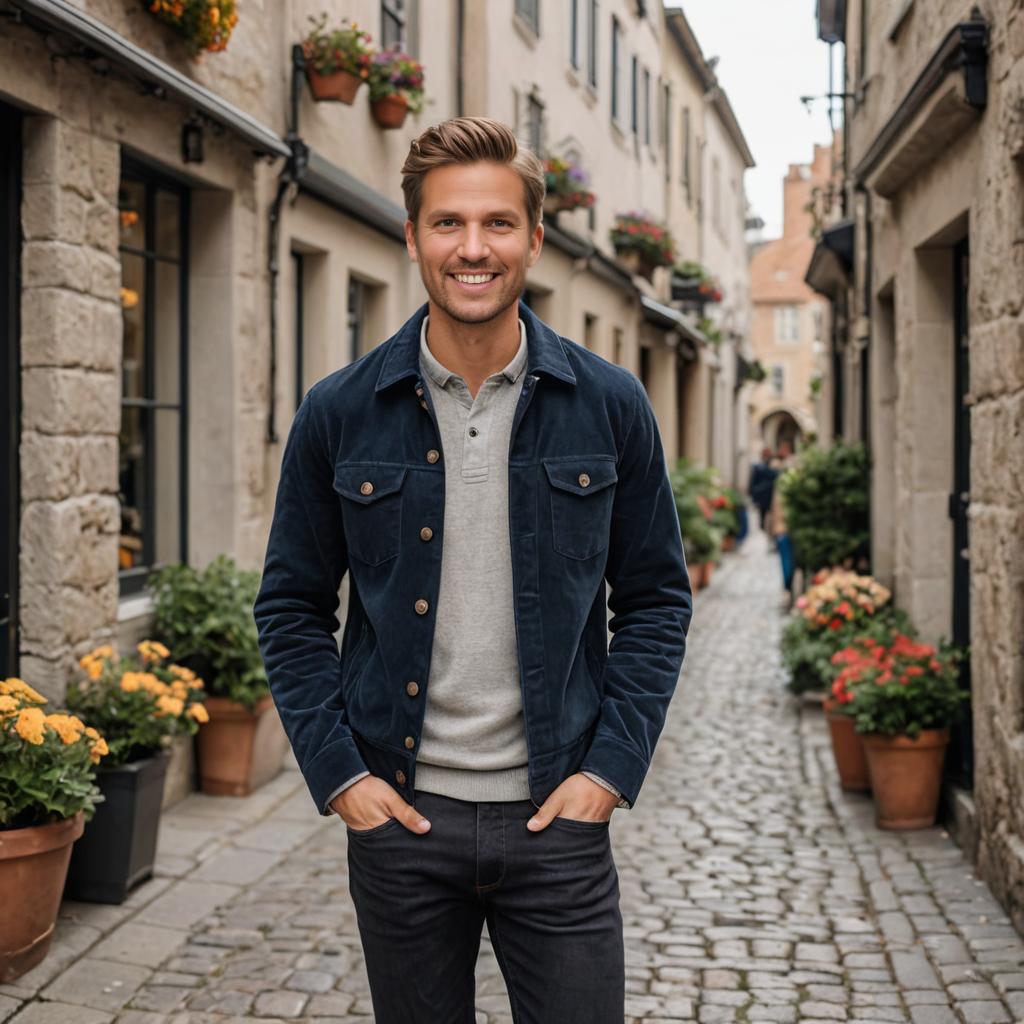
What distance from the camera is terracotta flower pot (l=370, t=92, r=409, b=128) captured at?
9.44 metres

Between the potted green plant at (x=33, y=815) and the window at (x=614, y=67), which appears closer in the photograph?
the potted green plant at (x=33, y=815)

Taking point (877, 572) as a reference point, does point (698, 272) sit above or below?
above

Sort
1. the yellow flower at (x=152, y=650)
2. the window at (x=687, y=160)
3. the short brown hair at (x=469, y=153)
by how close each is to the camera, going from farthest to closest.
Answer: the window at (x=687, y=160)
the yellow flower at (x=152, y=650)
the short brown hair at (x=469, y=153)

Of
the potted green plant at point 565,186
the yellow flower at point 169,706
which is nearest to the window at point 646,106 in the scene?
the potted green plant at point 565,186

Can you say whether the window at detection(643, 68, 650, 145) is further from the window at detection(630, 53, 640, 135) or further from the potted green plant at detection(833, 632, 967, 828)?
the potted green plant at detection(833, 632, 967, 828)

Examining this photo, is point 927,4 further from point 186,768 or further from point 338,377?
point 338,377

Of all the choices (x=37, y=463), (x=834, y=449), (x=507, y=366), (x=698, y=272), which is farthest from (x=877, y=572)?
(x=698, y=272)

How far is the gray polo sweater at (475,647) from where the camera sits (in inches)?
95.5

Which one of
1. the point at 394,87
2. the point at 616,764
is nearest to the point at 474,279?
the point at 616,764

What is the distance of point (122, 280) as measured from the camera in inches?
271

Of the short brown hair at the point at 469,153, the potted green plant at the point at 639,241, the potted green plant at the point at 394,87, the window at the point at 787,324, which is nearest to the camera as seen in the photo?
the short brown hair at the point at 469,153

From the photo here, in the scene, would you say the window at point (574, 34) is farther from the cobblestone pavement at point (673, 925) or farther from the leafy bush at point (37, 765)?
the leafy bush at point (37, 765)

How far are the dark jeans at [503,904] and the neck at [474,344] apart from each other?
712mm

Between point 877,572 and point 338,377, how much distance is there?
25.0ft
